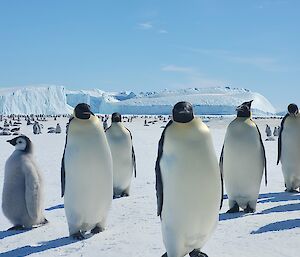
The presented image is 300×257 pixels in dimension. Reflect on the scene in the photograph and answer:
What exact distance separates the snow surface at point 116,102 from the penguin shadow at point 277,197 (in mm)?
90418

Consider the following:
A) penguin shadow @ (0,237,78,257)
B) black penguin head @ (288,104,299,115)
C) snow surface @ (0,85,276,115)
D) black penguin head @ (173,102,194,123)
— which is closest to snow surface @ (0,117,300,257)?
penguin shadow @ (0,237,78,257)

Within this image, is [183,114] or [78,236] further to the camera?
[78,236]

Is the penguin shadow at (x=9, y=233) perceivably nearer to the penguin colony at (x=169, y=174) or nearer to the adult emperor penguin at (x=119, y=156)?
the penguin colony at (x=169, y=174)

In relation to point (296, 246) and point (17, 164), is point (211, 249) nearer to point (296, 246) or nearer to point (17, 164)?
point (296, 246)

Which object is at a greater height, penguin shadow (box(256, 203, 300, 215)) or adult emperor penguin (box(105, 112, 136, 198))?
adult emperor penguin (box(105, 112, 136, 198))

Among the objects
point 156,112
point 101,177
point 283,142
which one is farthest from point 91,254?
point 156,112

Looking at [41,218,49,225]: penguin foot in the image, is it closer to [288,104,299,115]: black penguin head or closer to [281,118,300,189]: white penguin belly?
[281,118,300,189]: white penguin belly

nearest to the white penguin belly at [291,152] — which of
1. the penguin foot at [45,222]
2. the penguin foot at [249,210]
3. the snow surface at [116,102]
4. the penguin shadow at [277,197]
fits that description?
the penguin shadow at [277,197]

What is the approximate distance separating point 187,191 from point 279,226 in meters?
1.79

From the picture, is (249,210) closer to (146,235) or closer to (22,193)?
(146,235)

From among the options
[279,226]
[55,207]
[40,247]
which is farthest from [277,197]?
[40,247]

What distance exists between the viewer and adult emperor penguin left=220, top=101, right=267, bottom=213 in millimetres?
6391

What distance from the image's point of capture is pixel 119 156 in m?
8.16

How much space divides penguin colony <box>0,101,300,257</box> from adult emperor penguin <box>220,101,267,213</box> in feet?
0.04
